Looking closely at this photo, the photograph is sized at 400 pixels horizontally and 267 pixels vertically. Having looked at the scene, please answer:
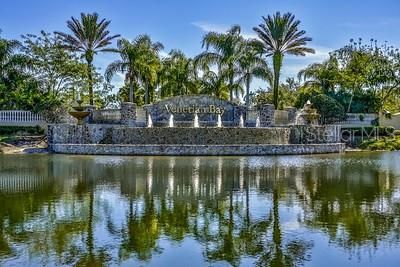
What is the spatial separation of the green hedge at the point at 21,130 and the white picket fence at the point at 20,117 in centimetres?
129

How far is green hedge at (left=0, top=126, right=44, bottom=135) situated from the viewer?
1180 inches

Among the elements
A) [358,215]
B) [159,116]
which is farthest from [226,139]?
[358,215]

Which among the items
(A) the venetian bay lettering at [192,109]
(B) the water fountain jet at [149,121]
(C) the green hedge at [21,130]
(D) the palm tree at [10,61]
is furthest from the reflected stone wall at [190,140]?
(D) the palm tree at [10,61]

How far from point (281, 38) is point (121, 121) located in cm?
1335

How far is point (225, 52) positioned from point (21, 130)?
15.6 meters

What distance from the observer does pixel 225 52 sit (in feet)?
125

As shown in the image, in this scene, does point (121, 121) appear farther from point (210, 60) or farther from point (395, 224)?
point (395, 224)

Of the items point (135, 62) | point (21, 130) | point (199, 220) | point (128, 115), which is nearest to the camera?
point (199, 220)

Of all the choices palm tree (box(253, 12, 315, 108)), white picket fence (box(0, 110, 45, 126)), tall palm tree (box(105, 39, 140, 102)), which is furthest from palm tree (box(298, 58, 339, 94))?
white picket fence (box(0, 110, 45, 126))

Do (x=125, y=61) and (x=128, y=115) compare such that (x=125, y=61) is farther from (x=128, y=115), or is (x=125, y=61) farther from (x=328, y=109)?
(x=328, y=109)

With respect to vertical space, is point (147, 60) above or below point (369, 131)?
above

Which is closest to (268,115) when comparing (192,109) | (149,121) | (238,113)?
(238,113)

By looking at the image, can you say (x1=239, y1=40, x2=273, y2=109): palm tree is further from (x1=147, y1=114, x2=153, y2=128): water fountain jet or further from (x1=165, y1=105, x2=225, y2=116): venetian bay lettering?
(x1=147, y1=114, x2=153, y2=128): water fountain jet

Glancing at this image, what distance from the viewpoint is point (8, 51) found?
37156 mm
